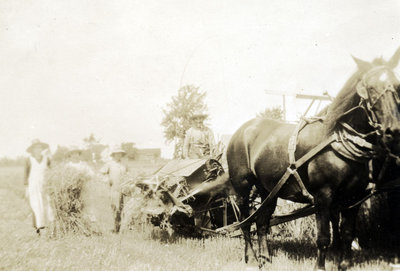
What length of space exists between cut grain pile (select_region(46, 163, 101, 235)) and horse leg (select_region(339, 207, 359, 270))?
15.1 feet

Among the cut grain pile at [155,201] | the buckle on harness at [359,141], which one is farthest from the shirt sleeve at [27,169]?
the buckle on harness at [359,141]

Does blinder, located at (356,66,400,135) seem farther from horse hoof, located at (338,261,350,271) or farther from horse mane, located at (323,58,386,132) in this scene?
horse hoof, located at (338,261,350,271)

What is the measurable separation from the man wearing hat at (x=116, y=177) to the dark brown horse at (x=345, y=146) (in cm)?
365

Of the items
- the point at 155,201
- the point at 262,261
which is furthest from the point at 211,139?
the point at 262,261

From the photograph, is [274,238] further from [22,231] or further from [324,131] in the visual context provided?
[22,231]

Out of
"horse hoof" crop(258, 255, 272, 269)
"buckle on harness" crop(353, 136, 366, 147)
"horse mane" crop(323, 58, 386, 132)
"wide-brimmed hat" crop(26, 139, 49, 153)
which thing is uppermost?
"horse mane" crop(323, 58, 386, 132)

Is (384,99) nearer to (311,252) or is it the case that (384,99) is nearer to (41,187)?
(311,252)

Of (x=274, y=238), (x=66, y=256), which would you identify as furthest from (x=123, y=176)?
(x=274, y=238)

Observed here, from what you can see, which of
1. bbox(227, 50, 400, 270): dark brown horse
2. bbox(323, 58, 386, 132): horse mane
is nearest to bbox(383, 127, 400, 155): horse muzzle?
bbox(227, 50, 400, 270): dark brown horse

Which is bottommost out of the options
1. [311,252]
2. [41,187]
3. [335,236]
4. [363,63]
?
[311,252]

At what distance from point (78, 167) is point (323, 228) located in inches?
198

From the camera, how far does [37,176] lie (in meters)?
6.88

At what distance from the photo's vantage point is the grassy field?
440 cm

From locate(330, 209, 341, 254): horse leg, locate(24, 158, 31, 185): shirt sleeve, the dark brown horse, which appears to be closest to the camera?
the dark brown horse
